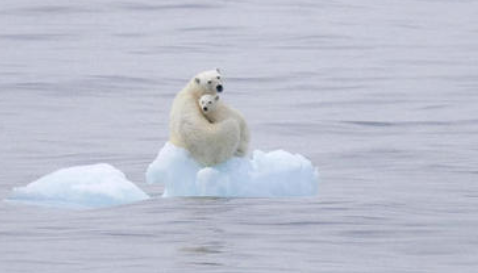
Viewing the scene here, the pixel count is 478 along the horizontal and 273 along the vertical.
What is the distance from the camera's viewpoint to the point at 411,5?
1483 inches

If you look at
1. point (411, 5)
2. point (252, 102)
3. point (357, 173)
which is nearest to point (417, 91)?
point (252, 102)

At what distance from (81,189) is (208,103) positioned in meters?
1.14

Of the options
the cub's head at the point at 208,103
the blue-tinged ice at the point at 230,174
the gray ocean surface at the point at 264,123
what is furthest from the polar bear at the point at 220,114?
the gray ocean surface at the point at 264,123

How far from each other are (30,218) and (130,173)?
8.93 ft

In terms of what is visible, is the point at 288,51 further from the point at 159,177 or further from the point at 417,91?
the point at 159,177

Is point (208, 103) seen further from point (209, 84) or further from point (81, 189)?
point (81, 189)

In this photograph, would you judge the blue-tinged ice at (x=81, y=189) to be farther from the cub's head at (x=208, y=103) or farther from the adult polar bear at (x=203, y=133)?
the cub's head at (x=208, y=103)

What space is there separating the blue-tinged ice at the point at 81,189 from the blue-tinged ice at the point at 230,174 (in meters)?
0.32

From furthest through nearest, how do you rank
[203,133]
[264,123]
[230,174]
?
1. [264,123]
2. [230,174]
3. [203,133]

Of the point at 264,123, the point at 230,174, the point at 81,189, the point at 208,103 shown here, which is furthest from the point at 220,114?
the point at 264,123

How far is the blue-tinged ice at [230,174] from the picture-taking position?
51.6 ft

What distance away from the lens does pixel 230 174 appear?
15812 mm

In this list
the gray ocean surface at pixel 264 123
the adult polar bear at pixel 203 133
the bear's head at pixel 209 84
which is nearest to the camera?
the gray ocean surface at pixel 264 123

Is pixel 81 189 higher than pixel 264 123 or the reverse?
the reverse
